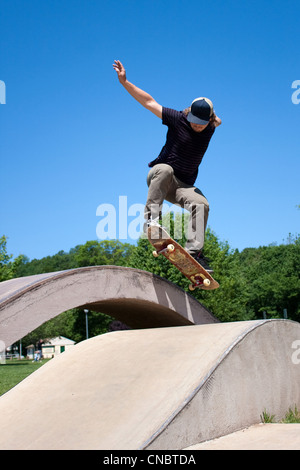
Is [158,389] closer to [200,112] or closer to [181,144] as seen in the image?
[181,144]

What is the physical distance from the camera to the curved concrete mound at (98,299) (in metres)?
6.09

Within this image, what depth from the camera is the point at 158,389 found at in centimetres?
535

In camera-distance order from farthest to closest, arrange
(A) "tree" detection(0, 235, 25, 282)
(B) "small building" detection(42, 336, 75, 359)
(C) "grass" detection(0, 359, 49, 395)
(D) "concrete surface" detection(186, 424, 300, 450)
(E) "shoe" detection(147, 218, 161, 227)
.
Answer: (B) "small building" detection(42, 336, 75, 359) → (A) "tree" detection(0, 235, 25, 282) → (C) "grass" detection(0, 359, 49, 395) → (E) "shoe" detection(147, 218, 161, 227) → (D) "concrete surface" detection(186, 424, 300, 450)

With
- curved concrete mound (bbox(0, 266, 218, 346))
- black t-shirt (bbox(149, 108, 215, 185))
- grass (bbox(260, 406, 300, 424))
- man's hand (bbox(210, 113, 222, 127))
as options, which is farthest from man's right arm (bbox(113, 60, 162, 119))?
grass (bbox(260, 406, 300, 424))

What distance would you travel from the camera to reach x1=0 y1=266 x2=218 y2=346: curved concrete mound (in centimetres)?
609

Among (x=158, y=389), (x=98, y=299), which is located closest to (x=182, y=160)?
(x=98, y=299)

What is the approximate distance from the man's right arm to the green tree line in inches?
825

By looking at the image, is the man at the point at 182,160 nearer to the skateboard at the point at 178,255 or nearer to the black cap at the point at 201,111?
the black cap at the point at 201,111

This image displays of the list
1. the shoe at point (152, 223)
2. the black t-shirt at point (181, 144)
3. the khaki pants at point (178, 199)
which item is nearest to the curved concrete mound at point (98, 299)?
the shoe at point (152, 223)

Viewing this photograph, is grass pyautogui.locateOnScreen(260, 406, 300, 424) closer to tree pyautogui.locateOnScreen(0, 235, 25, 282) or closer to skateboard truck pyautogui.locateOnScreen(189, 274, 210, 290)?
skateboard truck pyautogui.locateOnScreen(189, 274, 210, 290)

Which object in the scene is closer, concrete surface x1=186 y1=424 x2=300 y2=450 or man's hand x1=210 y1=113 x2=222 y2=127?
concrete surface x1=186 y1=424 x2=300 y2=450

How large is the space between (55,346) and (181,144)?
225 ft

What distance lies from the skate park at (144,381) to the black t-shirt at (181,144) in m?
1.89
